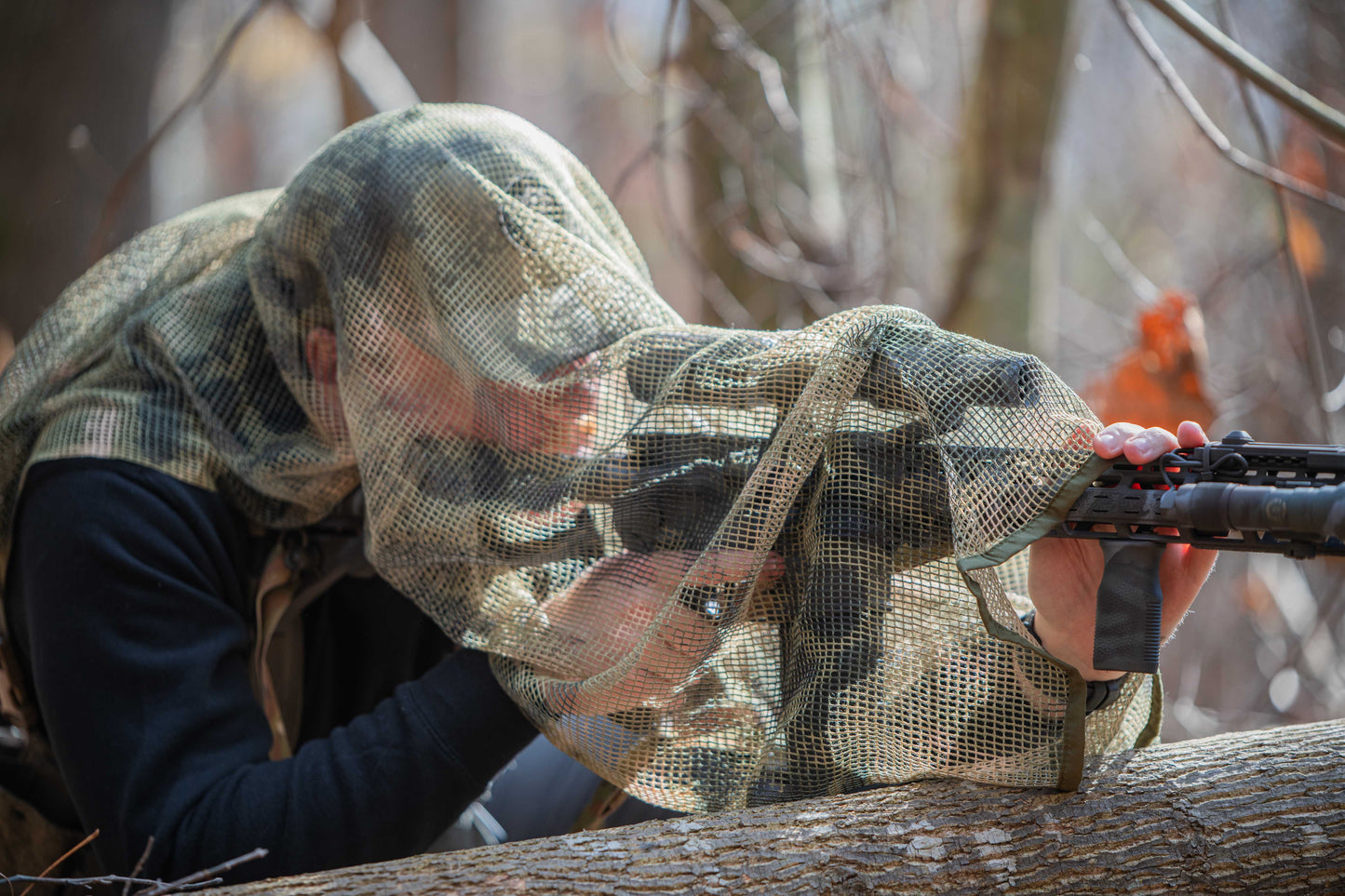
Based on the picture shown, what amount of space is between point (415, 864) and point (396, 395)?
570mm

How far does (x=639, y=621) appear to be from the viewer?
1.11 metres

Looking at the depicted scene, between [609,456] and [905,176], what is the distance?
492 cm

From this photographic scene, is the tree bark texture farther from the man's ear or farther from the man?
the man's ear

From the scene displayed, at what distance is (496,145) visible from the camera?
1.29 meters

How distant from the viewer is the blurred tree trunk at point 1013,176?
3.15m

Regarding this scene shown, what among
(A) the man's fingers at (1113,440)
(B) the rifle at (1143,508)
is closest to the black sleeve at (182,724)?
(B) the rifle at (1143,508)

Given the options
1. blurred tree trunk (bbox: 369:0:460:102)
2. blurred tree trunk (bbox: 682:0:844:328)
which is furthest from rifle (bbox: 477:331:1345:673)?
blurred tree trunk (bbox: 369:0:460:102)

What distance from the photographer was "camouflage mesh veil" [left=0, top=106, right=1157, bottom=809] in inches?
37.7

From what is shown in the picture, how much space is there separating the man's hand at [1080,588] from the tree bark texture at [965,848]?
141mm

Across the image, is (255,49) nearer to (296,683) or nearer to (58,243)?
(58,243)

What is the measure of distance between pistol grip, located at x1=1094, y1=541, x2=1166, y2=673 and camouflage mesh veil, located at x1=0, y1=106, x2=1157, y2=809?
0.07 m

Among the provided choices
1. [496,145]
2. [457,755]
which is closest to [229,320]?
[496,145]

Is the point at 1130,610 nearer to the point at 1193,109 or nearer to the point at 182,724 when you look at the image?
the point at 182,724

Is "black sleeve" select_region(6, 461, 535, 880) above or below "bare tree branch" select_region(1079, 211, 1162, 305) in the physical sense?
below
